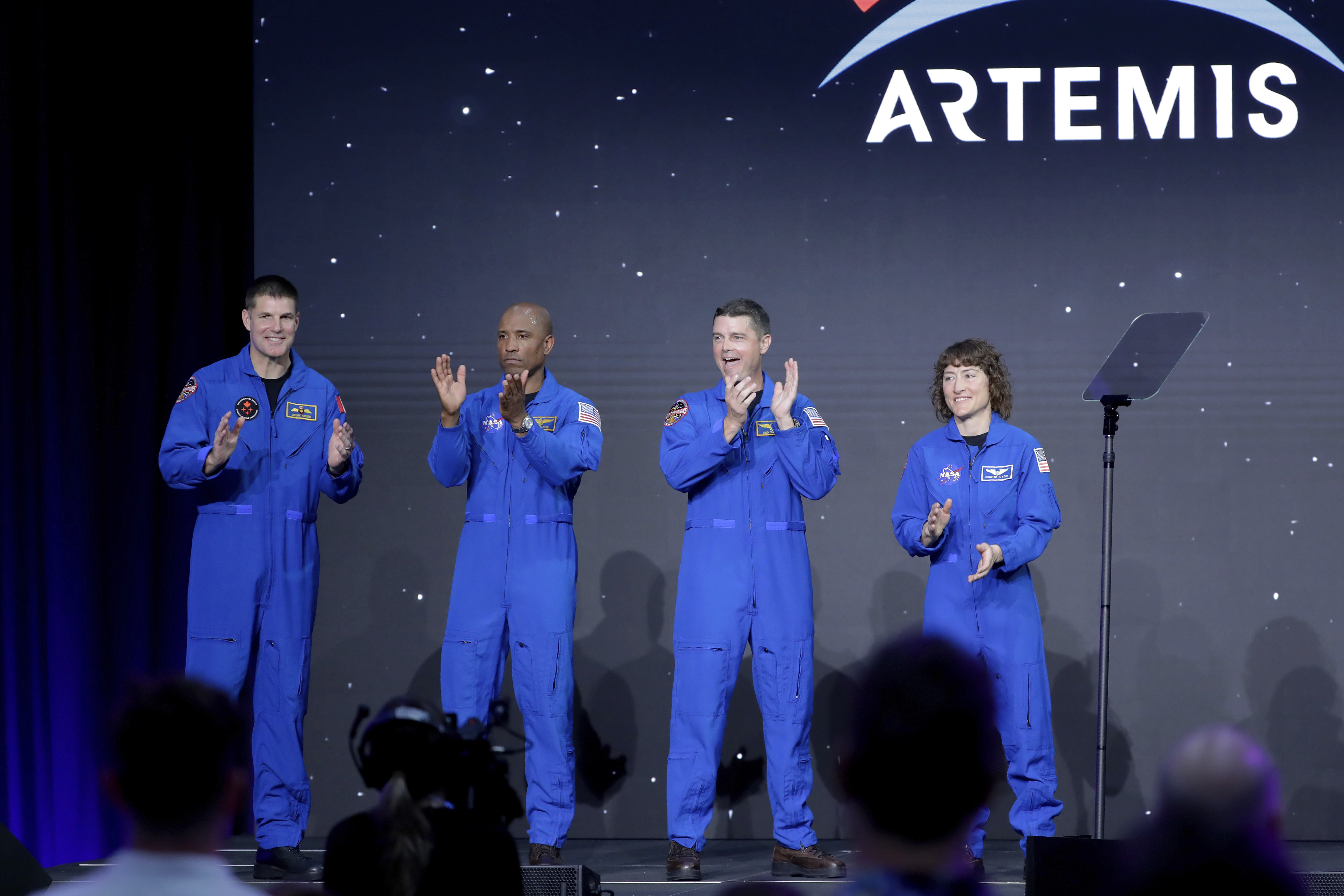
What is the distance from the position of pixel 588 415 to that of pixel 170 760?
2.79 meters

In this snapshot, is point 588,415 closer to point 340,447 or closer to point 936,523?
point 340,447

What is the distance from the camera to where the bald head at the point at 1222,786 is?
4.07ft

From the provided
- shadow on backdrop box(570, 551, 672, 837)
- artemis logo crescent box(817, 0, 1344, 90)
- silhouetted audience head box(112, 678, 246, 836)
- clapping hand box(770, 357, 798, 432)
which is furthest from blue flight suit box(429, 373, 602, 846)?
silhouetted audience head box(112, 678, 246, 836)

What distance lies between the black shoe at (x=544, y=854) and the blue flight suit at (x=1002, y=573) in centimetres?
124

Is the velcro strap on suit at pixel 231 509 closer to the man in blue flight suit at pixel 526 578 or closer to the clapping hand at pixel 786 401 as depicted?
the man in blue flight suit at pixel 526 578

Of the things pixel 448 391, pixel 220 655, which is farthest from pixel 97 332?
pixel 448 391

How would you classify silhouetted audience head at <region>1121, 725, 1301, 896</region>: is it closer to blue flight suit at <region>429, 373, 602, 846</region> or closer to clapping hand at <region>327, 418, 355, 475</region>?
blue flight suit at <region>429, 373, 602, 846</region>

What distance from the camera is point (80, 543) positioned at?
182 inches

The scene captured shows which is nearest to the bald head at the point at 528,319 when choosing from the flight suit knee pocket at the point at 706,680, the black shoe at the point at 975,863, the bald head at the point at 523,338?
the bald head at the point at 523,338

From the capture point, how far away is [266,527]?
13.3ft

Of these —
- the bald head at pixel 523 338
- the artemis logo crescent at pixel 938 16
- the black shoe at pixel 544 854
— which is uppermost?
the artemis logo crescent at pixel 938 16

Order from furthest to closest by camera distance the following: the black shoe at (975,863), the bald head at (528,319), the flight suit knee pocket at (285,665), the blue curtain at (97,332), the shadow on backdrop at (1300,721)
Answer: the shadow on backdrop at (1300,721) → the blue curtain at (97,332) → the bald head at (528,319) → the flight suit knee pocket at (285,665) → the black shoe at (975,863)

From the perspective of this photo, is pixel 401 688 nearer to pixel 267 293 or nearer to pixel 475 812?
pixel 267 293

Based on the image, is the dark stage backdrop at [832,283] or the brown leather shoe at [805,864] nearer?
the brown leather shoe at [805,864]
